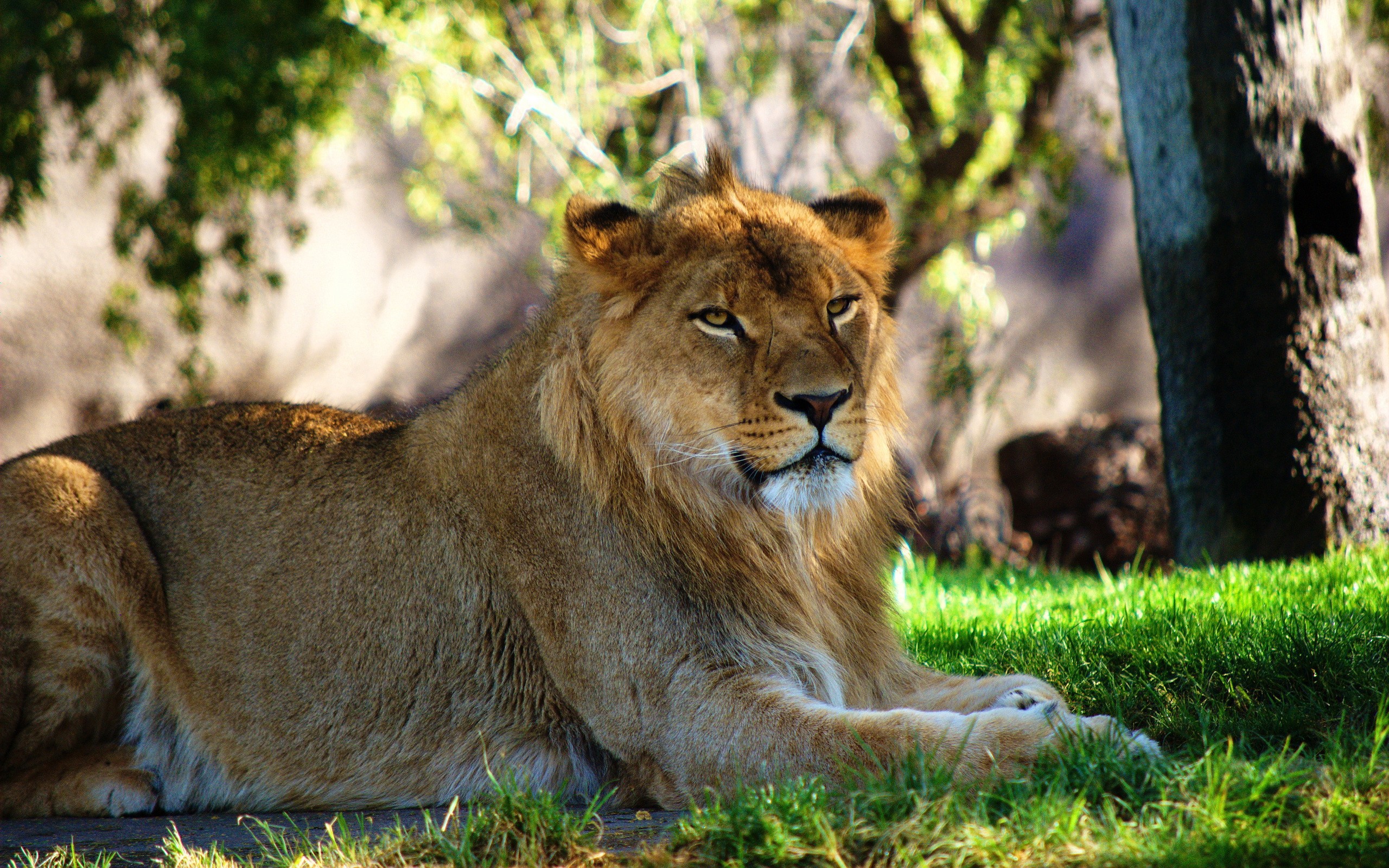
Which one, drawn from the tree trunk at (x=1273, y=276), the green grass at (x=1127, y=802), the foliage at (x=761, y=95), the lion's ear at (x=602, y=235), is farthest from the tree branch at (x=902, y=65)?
the green grass at (x=1127, y=802)

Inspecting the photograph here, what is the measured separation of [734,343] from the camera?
133 inches

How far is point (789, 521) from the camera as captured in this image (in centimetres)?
352

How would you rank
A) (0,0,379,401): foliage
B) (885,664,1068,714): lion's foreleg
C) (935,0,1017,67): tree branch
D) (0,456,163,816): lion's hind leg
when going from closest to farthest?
(885,664,1068,714): lion's foreleg
(0,456,163,816): lion's hind leg
(0,0,379,401): foliage
(935,0,1017,67): tree branch

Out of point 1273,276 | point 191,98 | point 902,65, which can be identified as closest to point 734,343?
point 1273,276

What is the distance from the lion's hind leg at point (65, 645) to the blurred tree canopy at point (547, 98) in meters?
5.40

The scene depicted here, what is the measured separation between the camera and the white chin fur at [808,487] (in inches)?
129

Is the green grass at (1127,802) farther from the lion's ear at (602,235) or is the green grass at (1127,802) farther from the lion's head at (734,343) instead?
the lion's ear at (602,235)

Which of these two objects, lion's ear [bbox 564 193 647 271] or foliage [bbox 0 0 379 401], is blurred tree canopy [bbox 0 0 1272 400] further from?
lion's ear [bbox 564 193 647 271]

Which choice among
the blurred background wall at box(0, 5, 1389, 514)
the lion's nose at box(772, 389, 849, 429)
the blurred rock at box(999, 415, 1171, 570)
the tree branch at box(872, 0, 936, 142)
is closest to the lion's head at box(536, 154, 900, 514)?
the lion's nose at box(772, 389, 849, 429)

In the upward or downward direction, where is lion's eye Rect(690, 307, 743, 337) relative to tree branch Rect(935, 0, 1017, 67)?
downward

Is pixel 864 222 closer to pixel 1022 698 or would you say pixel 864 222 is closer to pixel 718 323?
pixel 718 323

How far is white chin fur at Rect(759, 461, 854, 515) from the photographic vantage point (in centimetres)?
328

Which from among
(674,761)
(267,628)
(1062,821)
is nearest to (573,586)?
(674,761)

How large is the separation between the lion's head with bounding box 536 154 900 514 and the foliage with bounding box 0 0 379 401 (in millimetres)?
5885
